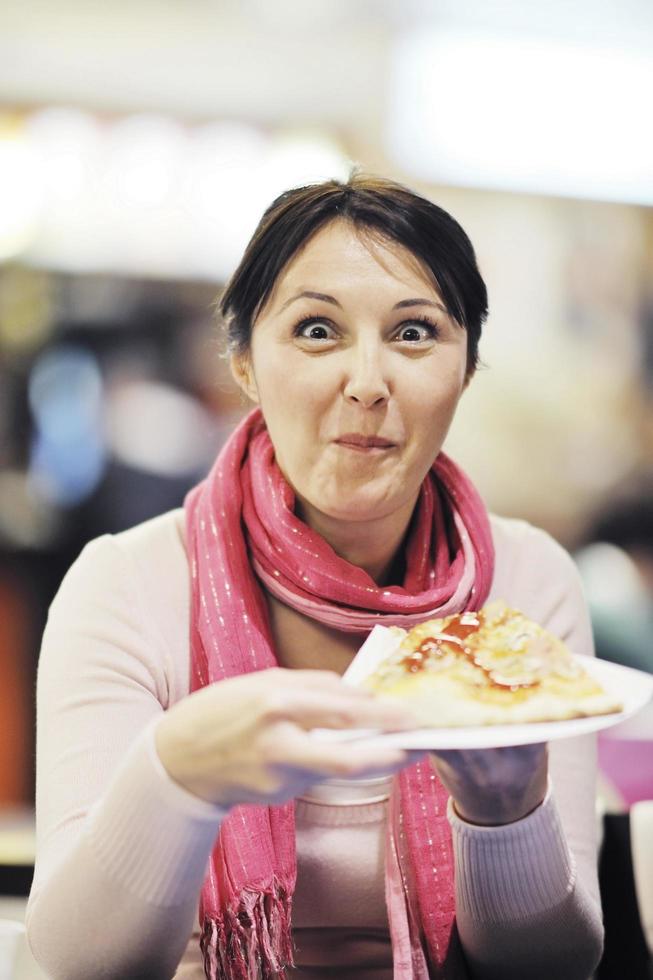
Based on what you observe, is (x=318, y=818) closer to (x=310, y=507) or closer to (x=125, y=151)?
(x=310, y=507)

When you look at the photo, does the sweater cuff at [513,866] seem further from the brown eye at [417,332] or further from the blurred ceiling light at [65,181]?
the blurred ceiling light at [65,181]

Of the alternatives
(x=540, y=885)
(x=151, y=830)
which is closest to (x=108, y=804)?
(x=151, y=830)

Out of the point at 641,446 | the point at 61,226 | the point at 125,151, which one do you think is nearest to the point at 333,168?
the point at 125,151

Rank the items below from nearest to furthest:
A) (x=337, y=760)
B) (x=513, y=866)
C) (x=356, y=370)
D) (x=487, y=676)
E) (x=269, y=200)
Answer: (x=337, y=760), (x=487, y=676), (x=513, y=866), (x=356, y=370), (x=269, y=200)

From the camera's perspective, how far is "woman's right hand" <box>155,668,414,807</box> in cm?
94

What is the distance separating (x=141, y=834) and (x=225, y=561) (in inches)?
19.5

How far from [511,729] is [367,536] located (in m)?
0.56

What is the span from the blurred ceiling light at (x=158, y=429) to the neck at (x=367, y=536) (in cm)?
303

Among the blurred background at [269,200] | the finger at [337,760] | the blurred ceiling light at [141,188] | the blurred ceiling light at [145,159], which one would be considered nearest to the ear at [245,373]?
the finger at [337,760]

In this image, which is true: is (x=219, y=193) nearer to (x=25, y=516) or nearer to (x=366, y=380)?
(x=25, y=516)

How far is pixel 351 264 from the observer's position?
1430mm

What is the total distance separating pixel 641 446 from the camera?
5.26 metres

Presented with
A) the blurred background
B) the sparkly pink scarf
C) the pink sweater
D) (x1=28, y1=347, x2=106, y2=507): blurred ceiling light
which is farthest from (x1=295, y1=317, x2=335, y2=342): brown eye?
(x1=28, y1=347, x2=106, y2=507): blurred ceiling light

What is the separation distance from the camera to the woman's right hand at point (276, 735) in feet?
3.07
